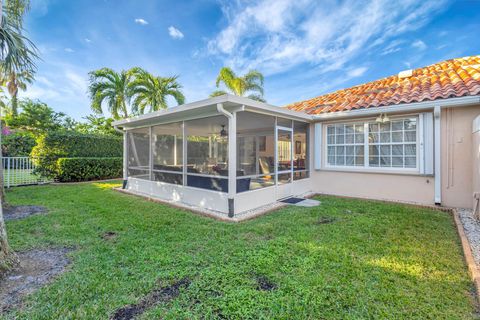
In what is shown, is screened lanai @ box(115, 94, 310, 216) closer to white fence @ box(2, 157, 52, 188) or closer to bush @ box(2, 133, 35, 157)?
white fence @ box(2, 157, 52, 188)

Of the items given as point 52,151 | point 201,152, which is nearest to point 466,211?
point 201,152

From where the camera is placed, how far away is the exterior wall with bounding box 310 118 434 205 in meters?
6.85

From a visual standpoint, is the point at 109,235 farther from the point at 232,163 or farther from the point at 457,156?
the point at 457,156

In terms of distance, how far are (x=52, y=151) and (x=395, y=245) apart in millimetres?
14579

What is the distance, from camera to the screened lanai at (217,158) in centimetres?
627

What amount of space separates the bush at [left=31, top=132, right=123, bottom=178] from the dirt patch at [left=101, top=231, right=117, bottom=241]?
915cm

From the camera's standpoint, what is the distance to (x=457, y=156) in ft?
20.9

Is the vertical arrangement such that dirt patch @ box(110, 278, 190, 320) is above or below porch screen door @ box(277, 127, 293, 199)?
below

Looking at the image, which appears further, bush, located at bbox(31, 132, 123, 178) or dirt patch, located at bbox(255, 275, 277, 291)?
bush, located at bbox(31, 132, 123, 178)

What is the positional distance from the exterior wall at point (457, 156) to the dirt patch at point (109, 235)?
8.96 meters

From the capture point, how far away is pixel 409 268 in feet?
10.8

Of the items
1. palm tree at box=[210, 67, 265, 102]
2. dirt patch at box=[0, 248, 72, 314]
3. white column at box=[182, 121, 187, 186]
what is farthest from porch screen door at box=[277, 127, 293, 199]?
palm tree at box=[210, 67, 265, 102]

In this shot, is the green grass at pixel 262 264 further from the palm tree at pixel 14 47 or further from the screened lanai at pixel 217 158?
the palm tree at pixel 14 47

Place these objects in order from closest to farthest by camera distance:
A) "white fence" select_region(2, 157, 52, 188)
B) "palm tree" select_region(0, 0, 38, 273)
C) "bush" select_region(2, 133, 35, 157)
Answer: "palm tree" select_region(0, 0, 38, 273)
"white fence" select_region(2, 157, 52, 188)
"bush" select_region(2, 133, 35, 157)
